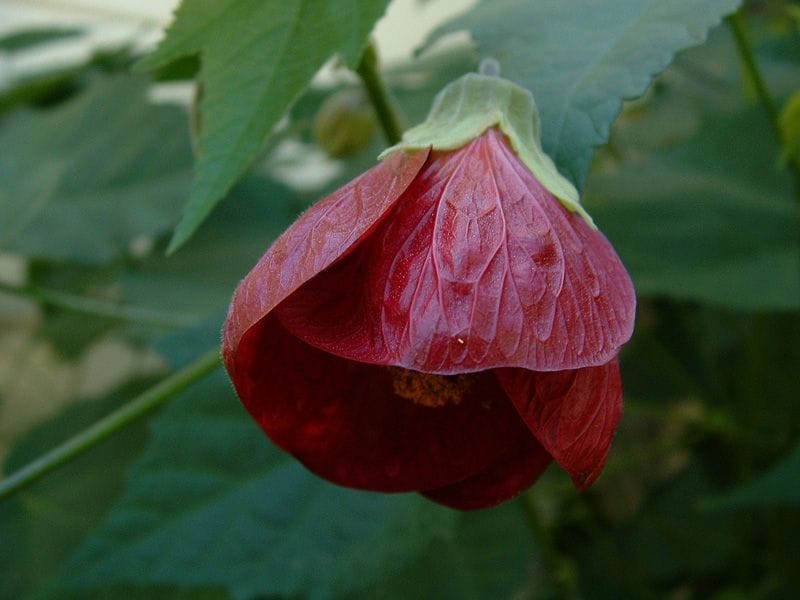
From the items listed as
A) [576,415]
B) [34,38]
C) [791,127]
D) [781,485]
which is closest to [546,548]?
[781,485]

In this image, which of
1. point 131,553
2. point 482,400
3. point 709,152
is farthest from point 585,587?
point 482,400

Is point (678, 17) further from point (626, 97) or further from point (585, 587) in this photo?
point (585, 587)

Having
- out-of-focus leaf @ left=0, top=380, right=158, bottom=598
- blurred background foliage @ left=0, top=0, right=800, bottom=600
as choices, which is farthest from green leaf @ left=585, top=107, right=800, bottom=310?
out-of-focus leaf @ left=0, top=380, right=158, bottom=598

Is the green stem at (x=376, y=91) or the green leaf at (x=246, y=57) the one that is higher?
the green leaf at (x=246, y=57)

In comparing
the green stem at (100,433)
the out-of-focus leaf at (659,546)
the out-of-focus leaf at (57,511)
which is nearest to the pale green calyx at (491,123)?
the green stem at (100,433)

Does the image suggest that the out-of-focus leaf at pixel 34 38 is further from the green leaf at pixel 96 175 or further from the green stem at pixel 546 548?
the green stem at pixel 546 548

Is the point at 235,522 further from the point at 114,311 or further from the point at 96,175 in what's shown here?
the point at 96,175
